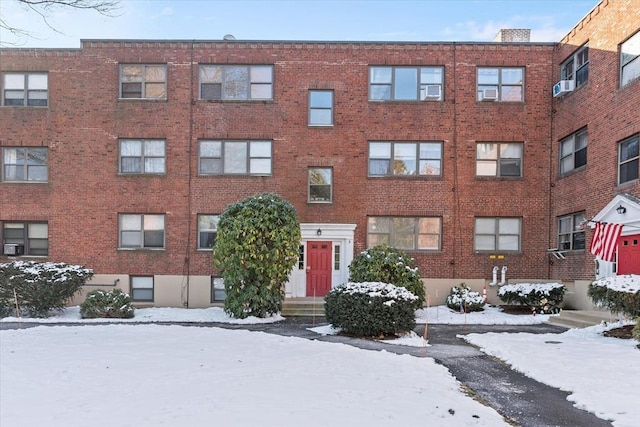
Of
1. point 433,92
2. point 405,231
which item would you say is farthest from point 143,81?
point 405,231

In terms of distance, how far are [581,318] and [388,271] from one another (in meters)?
5.82

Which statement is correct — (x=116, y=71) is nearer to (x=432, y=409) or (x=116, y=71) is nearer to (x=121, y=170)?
(x=121, y=170)

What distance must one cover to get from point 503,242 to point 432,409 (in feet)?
45.1

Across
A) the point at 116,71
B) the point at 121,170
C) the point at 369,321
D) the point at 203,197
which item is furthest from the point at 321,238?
the point at 116,71

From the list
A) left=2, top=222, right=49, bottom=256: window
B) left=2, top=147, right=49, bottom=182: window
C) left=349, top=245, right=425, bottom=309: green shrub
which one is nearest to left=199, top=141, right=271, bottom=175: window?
left=349, top=245, right=425, bottom=309: green shrub

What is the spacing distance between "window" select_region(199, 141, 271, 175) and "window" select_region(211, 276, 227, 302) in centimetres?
421

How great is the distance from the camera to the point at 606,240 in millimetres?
13781

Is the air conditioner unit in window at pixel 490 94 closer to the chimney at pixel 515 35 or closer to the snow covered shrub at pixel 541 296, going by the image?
the chimney at pixel 515 35

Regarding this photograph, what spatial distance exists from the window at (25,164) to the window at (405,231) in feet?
43.0

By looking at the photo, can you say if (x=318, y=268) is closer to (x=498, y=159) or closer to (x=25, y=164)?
(x=498, y=159)

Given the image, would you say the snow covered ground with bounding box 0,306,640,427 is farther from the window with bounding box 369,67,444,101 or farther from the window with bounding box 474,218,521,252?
the window with bounding box 369,67,444,101

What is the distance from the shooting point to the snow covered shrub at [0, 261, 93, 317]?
14.6 meters

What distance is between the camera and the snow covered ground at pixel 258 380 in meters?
5.05

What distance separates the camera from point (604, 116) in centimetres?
1476
